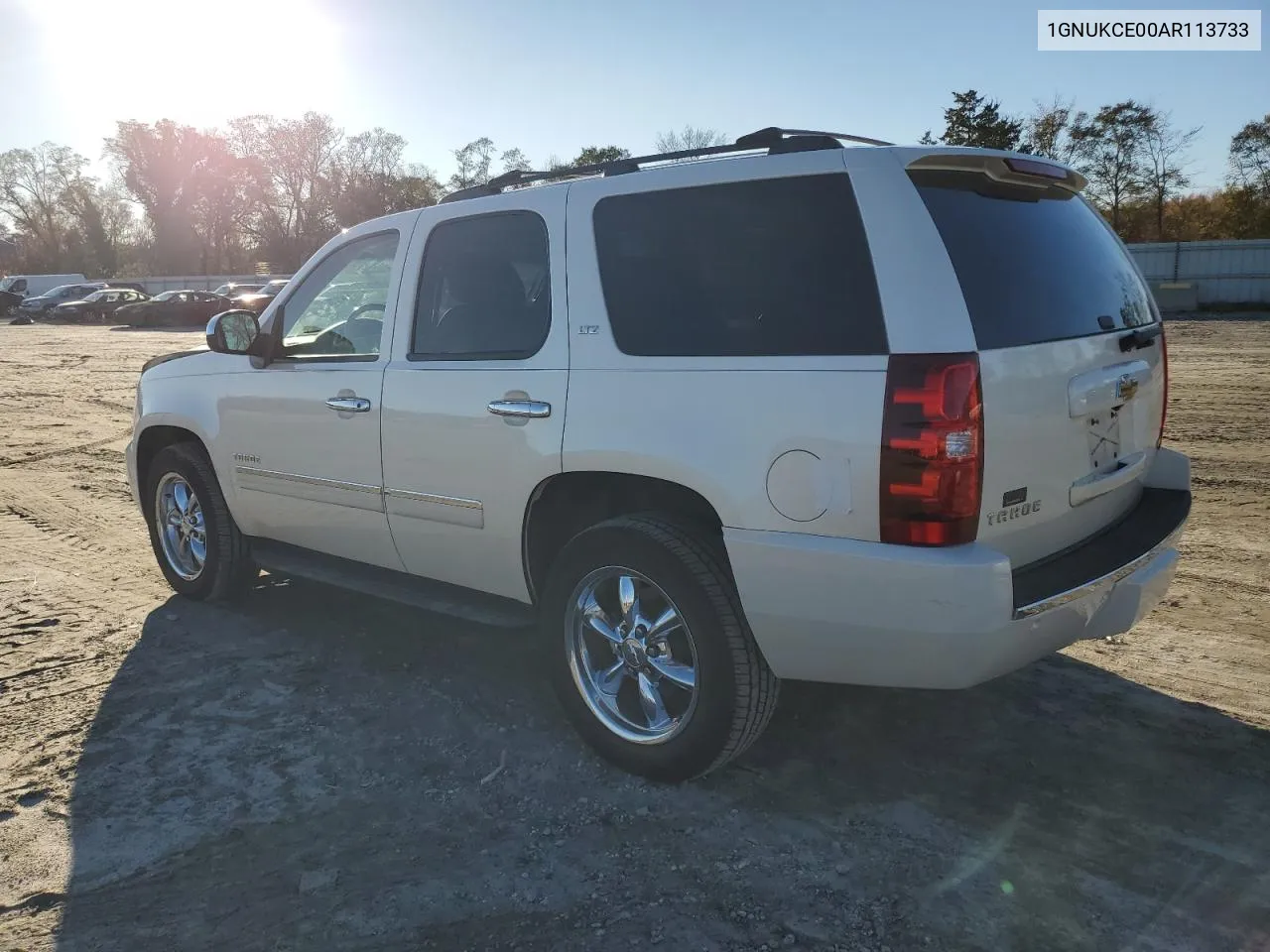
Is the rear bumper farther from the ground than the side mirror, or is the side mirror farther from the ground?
the side mirror

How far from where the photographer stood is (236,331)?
475 cm

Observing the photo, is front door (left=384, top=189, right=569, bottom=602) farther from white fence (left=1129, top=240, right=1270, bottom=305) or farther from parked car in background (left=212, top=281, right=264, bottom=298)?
parked car in background (left=212, top=281, right=264, bottom=298)

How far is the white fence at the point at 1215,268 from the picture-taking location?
31562 mm

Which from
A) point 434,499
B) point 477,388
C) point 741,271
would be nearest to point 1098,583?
point 741,271

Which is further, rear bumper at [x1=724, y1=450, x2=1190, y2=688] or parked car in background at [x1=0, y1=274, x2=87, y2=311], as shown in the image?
parked car in background at [x1=0, y1=274, x2=87, y2=311]

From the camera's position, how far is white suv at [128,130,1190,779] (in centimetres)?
277

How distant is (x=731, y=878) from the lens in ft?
9.41

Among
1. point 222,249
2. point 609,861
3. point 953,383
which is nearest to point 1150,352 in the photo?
point 953,383

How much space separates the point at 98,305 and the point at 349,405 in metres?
46.6

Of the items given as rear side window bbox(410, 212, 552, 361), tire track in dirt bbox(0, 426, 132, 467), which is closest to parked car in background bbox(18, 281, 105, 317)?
tire track in dirt bbox(0, 426, 132, 467)

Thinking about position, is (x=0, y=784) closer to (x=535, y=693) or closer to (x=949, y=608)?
(x=535, y=693)

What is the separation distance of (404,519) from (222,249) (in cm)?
8969

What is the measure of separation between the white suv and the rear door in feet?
0.04

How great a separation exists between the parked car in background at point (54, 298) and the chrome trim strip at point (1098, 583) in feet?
168
